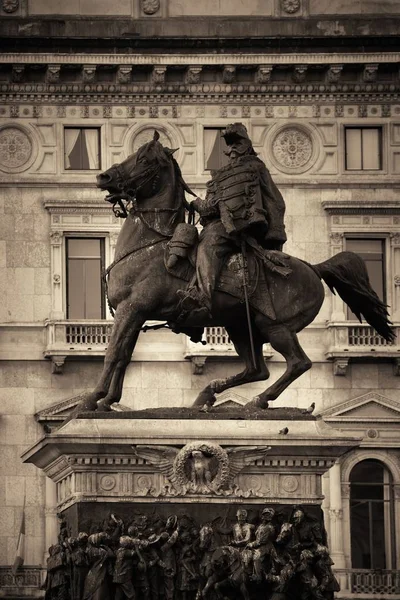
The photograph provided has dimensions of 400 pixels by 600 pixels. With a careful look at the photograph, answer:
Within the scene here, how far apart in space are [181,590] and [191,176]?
36199 mm

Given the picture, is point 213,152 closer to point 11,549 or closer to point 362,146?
point 362,146

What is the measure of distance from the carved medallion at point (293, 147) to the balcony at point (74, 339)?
5883 millimetres

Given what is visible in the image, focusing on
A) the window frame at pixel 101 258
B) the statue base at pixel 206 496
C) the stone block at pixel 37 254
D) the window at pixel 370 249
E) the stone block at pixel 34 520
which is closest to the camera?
the statue base at pixel 206 496

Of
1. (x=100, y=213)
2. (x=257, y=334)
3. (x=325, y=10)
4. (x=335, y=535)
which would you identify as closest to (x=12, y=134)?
(x=100, y=213)

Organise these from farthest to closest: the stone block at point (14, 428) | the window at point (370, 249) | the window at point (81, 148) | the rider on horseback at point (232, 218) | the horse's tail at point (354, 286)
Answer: the window at point (81, 148), the window at point (370, 249), the stone block at point (14, 428), the horse's tail at point (354, 286), the rider on horseback at point (232, 218)

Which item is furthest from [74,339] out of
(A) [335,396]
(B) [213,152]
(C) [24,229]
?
(A) [335,396]

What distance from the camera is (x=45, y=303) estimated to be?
65.5m

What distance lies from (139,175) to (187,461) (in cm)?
342

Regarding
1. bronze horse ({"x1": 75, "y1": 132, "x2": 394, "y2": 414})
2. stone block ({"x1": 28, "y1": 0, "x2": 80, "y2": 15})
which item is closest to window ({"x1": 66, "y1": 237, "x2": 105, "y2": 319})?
stone block ({"x1": 28, "y1": 0, "x2": 80, "y2": 15})

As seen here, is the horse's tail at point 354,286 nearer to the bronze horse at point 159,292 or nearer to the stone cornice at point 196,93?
the bronze horse at point 159,292

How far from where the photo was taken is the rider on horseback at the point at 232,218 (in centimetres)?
3120

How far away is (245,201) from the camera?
1239 inches

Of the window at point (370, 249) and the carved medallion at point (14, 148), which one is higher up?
the carved medallion at point (14, 148)

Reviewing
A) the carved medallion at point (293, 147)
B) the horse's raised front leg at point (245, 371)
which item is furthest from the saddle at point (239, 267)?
the carved medallion at point (293, 147)
